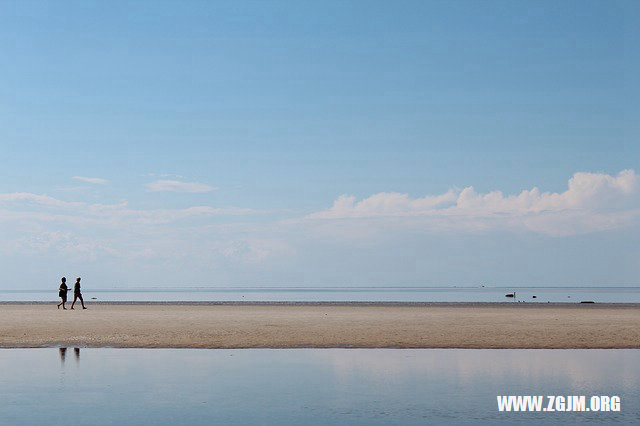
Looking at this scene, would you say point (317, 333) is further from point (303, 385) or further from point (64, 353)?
point (303, 385)

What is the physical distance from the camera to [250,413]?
47.3 ft

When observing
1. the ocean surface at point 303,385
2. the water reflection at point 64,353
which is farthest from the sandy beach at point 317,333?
the ocean surface at point 303,385

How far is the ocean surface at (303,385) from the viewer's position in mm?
14047

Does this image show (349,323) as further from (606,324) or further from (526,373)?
(526,373)

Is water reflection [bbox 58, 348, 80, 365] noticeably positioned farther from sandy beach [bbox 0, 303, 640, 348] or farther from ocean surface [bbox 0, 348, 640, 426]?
sandy beach [bbox 0, 303, 640, 348]

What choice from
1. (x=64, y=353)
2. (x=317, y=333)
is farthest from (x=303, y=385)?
(x=317, y=333)

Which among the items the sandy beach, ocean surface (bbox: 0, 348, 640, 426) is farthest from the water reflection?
the sandy beach

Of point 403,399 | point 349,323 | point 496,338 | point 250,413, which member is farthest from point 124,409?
point 349,323

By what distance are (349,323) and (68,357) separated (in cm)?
1806

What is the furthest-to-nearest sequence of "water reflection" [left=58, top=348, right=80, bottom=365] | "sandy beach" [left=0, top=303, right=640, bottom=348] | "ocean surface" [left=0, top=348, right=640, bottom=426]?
"sandy beach" [left=0, top=303, right=640, bottom=348] → "water reflection" [left=58, top=348, right=80, bottom=365] → "ocean surface" [left=0, top=348, right=640, bottom=426]

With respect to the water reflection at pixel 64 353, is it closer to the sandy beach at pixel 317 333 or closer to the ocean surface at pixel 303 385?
the ocean surface at pixel 303 385

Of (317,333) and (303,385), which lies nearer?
(303,385)

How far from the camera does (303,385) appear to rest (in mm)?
17734

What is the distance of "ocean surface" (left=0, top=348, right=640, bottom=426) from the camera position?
1405cm
